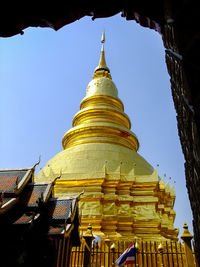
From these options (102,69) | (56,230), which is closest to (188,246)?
(56,230)

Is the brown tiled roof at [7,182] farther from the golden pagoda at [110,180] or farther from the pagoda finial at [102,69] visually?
the pagoda finial at [102,69]

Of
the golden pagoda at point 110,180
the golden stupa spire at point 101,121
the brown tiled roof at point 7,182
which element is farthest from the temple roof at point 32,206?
the golden stupa spire at point 101,121

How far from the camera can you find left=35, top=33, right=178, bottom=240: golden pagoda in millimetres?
11234

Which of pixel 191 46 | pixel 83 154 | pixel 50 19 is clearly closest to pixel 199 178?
pixel 191 46

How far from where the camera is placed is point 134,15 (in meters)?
3.36

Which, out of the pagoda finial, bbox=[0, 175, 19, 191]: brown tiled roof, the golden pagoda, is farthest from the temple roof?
the pagoda finial

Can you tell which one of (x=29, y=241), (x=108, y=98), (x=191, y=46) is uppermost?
(x=108, y=98)

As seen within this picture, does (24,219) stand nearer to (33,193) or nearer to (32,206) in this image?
(32,206)

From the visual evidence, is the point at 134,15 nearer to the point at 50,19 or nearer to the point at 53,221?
the point at 50,19

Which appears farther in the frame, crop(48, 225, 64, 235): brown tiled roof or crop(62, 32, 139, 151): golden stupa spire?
crop(62, 32, 139, 151): golden stupa spire

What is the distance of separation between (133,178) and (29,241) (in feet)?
27.4

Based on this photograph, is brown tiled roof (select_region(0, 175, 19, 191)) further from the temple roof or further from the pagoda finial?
the pagoda finial

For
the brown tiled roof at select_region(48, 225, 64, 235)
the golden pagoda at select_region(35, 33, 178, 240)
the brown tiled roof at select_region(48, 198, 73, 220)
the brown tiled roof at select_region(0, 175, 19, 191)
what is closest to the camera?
the brown tiled roof at select_region(48, 225, 64, 235)

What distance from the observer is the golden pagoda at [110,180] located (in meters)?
11.2
